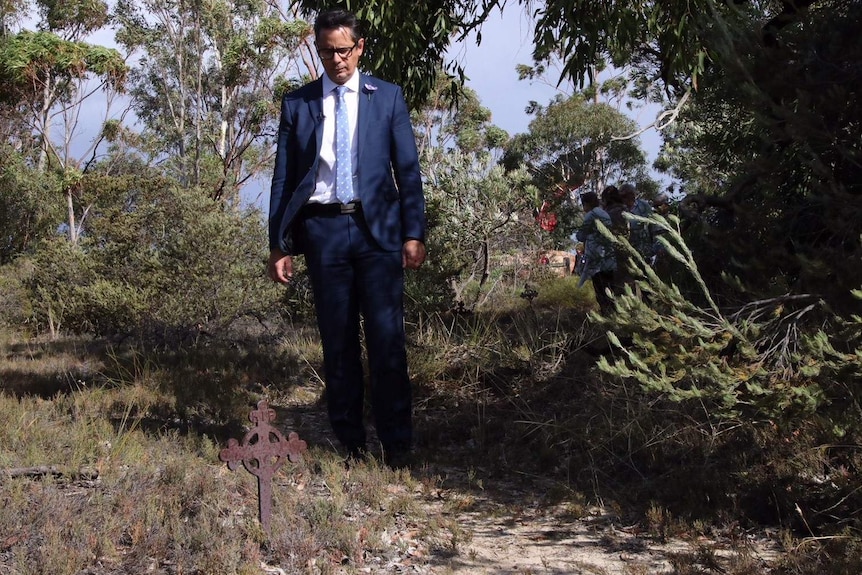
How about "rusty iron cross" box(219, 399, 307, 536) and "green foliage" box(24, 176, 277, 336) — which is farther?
"green foliage" box(24, 176, 277, 336)

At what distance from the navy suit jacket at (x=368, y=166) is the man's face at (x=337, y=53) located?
11 cm

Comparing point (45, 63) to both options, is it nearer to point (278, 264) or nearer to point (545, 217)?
point (545, 217)

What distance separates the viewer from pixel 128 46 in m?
28.0

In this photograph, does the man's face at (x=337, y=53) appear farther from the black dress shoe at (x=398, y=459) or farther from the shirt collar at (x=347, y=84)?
the black dress shoe at (x=398, y=459)

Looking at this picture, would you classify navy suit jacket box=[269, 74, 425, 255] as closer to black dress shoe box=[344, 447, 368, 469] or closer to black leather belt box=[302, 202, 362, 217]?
black leather belt box=[302, 202, 362, 217]

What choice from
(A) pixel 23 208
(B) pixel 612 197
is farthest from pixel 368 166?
(A) pixel 23 208

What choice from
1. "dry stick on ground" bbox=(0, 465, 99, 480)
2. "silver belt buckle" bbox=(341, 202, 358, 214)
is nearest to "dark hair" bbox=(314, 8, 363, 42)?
"silver belt buckle" bbox=(341, 202, 358, 214)

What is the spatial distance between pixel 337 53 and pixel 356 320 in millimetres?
1351

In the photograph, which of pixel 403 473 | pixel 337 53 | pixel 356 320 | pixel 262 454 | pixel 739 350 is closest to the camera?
pixel 739 350

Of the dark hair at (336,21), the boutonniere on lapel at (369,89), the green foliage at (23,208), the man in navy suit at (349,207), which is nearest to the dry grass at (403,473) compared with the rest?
the man in navy suit at (349,207)

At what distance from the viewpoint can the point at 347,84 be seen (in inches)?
179

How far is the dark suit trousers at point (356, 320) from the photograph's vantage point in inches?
177

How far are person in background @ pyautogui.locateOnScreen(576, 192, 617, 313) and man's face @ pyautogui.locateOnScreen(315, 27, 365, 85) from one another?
4.96 ft

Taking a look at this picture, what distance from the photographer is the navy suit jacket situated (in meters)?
4.47
